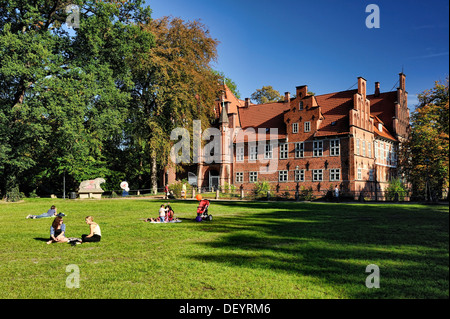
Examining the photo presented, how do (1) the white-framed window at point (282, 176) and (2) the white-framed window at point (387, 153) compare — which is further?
(2) the white-framed window at point (387, 153)

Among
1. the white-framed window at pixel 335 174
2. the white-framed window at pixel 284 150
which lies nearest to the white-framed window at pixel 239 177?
the white-framed window at pixel 284 150

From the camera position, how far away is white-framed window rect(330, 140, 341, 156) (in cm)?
4344

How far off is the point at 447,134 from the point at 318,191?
1704 inches

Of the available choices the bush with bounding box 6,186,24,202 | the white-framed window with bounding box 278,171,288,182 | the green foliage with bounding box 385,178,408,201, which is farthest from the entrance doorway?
the bush with bounding box 6,186,24,202

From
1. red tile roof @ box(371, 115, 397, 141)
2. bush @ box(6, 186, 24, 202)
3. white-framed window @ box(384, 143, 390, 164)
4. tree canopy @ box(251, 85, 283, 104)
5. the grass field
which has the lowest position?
the grass field

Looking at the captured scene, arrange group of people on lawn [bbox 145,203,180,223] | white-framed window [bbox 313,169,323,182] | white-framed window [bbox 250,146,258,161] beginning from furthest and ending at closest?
1. white-framed window [bbox 250,146,258,161]
2. white-framed window [bbox 313,169,323,182]
3. group of people on lawn [bbox 145,203,180,223]

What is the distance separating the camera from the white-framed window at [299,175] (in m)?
46.2

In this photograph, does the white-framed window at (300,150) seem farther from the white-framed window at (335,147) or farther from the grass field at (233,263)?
the grass field at (233,263)

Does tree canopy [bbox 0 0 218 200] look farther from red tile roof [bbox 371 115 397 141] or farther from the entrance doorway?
red tile roof [bbox 371 115 397 141]

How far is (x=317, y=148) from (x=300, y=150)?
8.57 ft

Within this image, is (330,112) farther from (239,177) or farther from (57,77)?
(57,77)

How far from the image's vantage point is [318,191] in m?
43.6

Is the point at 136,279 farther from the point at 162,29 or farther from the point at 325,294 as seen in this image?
the point at 162,29

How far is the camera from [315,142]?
45688 mm
